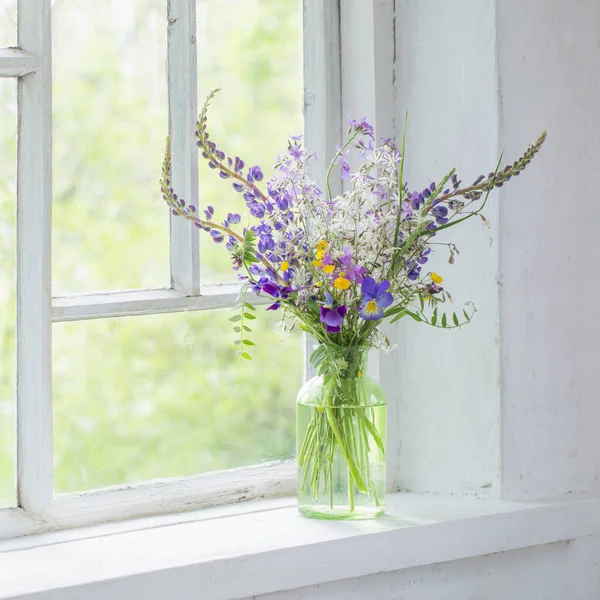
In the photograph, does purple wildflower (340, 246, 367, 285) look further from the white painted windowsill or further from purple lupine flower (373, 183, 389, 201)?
the white painted windowsill

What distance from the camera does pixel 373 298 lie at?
116 cm

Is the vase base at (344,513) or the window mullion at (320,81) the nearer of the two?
the vase base at (344,513)

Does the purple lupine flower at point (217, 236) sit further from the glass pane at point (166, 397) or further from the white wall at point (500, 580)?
the white wall at point (500, 580)

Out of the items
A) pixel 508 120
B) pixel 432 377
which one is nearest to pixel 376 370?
pixel 432 377

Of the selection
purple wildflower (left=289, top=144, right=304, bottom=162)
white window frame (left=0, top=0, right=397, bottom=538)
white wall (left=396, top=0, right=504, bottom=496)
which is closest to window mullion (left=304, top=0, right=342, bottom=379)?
white window frame (left=0, top=0, right=397, bottom=538)

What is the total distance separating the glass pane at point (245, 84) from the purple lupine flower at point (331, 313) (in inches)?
10.2

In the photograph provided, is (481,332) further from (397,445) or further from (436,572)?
(436,572)

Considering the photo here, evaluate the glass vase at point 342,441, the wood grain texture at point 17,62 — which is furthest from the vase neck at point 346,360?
the wood grain texture at point 17,62

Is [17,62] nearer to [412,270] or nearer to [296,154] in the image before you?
[296,154]

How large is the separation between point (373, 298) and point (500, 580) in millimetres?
503

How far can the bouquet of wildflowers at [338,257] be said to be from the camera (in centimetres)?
117

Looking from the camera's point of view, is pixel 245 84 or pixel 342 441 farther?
pixel 245 84

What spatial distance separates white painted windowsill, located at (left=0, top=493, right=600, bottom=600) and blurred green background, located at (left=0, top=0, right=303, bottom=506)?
0.11 meters

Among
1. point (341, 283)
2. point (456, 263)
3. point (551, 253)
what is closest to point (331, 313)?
point (341, 283)
